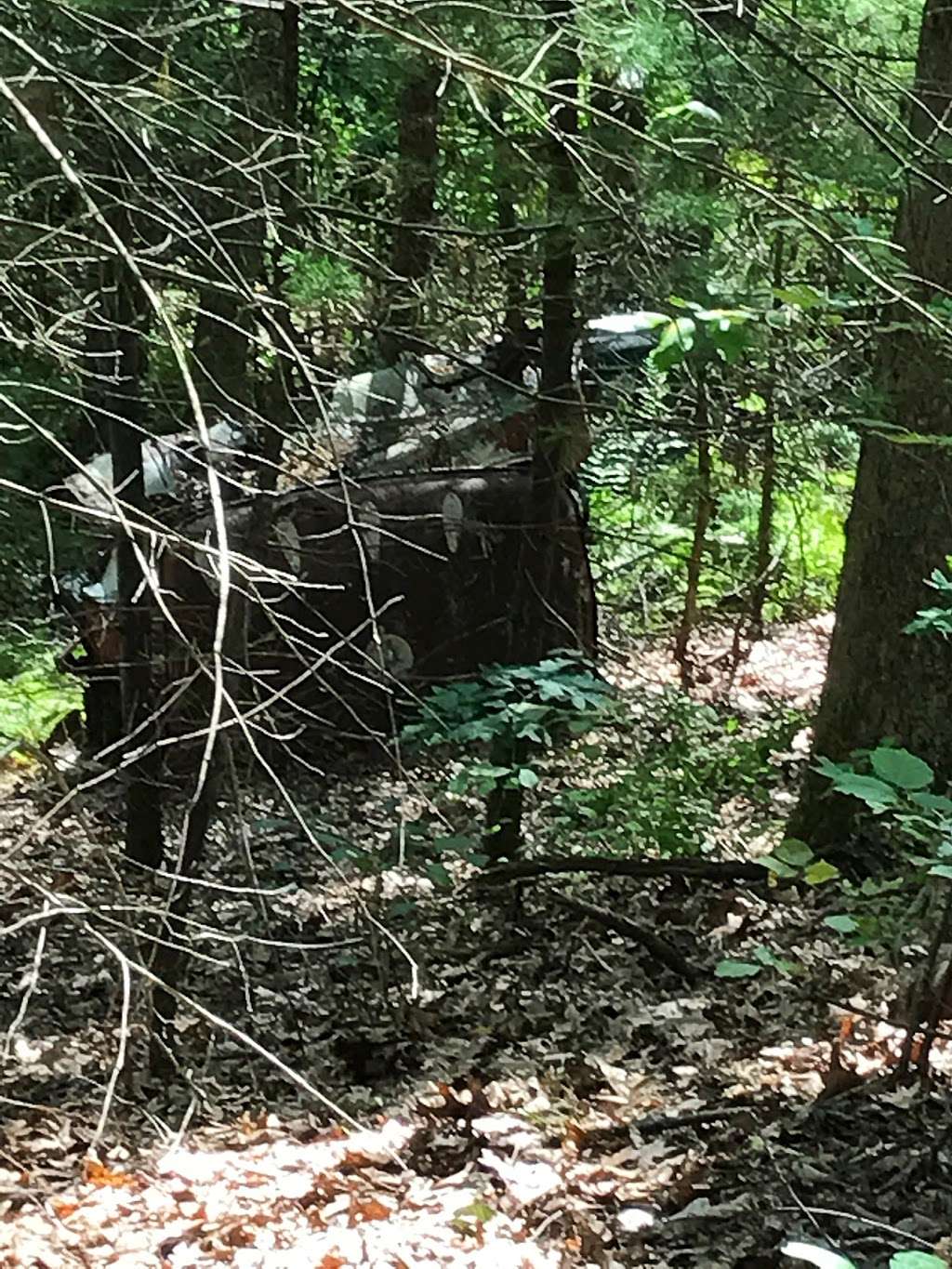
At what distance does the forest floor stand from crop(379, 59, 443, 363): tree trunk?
245 centimetres

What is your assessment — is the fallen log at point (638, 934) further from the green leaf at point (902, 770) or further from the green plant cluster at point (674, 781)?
the green leaf at point (902, 770)

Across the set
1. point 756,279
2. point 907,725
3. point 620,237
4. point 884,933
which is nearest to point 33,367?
point 620,237

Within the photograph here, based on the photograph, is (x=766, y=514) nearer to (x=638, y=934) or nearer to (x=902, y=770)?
(x=638, y=934)

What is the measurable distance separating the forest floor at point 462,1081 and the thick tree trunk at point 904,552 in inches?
30.8

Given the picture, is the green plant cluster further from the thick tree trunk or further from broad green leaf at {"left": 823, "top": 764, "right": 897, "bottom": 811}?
broad green leaf at {"left": 823, "top": 764, "right": 897, "bottom": 811}

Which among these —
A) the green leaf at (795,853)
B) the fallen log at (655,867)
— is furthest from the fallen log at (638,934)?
the green leaf at (795,853)

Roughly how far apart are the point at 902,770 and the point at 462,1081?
7.82 feet

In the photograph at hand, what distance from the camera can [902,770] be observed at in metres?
2.97

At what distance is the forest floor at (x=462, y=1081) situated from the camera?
3326 millimetres

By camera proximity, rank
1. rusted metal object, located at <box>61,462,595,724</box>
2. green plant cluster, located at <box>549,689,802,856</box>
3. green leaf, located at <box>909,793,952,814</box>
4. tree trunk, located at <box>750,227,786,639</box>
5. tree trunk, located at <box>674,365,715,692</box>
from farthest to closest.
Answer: tree trunk, located at <box>674,365,715,692</box> → rusted metal object, located at <box>61,462,595,724</box> → tree trunk, located at <box>750,227,786,639</box> → green plant cluster, located at <box>549,689,802,856</box> → green leaf, located at <box>909,793,952,814</box>

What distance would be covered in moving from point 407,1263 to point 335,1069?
6.15 feet

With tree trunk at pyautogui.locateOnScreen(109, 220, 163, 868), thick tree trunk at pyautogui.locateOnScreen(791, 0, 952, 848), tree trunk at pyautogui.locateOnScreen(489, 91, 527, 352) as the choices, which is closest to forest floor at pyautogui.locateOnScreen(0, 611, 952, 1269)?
tree trunk at pyautogui.locateOnScreen(109, 220, 163, 868)

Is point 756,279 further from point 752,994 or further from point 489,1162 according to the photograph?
point 489,1162

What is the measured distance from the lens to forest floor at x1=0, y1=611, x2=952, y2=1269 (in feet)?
10.9
